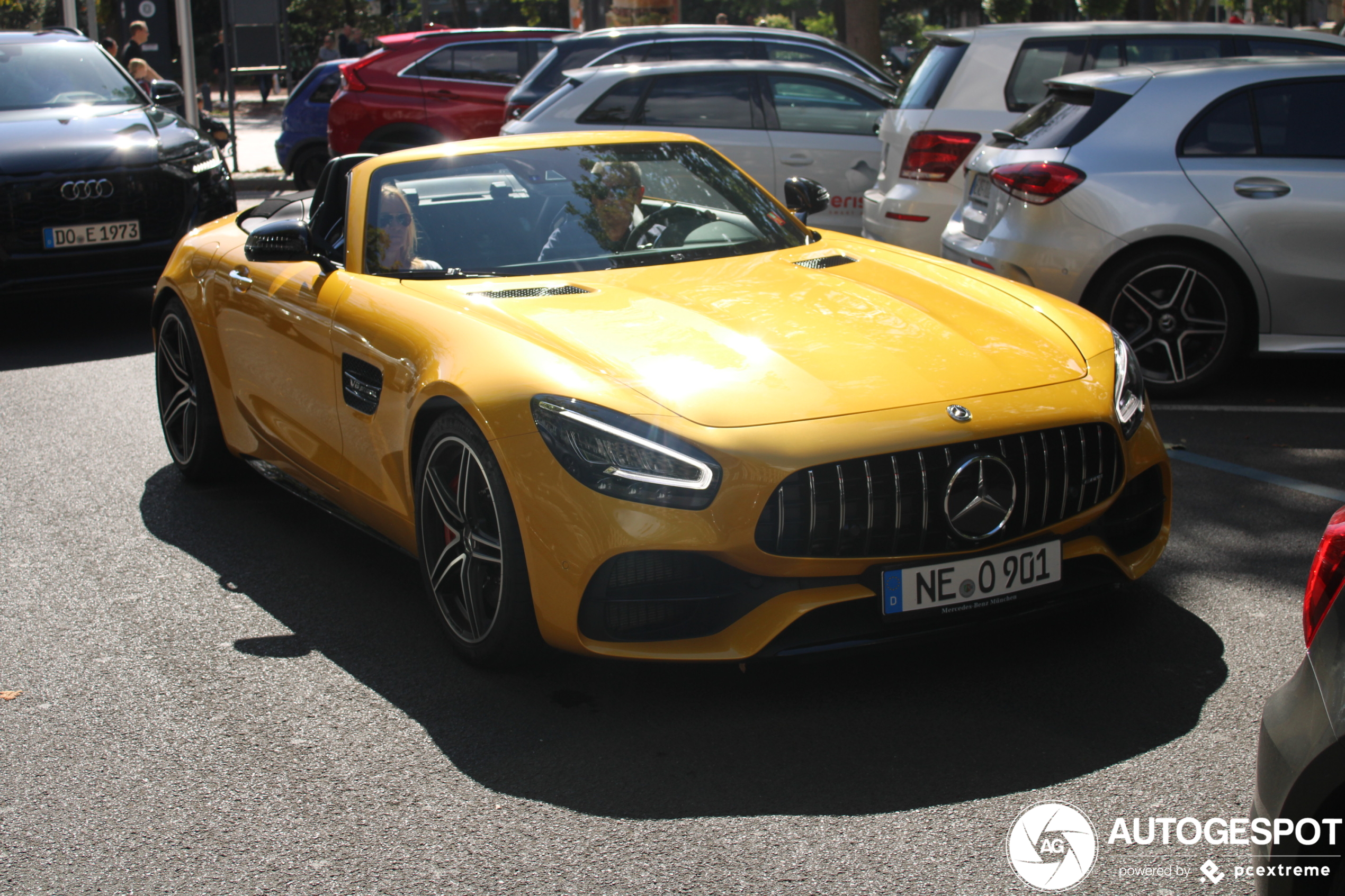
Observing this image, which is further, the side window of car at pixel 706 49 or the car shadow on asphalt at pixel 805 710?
the side window of car at pixel 706 49

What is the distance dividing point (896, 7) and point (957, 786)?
6465 centimetres

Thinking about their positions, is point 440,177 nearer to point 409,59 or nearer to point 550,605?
point 550,605

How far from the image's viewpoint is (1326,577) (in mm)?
2170

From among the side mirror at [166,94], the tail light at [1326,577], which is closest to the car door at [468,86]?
the side mirror at [166,94]

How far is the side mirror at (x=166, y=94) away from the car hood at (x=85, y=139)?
2.09 ft

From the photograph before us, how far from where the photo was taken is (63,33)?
11.1 meters

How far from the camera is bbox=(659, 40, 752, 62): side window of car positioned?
1265 cm

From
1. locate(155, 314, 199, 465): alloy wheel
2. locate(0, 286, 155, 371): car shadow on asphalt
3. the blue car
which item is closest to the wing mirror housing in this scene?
locate(155, 314, 199, 465): alloy wheel

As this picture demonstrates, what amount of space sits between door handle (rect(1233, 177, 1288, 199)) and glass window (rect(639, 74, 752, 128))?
4.56m

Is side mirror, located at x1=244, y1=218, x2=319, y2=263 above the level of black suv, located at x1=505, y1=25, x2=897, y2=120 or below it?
below

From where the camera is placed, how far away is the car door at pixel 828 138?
408 inches

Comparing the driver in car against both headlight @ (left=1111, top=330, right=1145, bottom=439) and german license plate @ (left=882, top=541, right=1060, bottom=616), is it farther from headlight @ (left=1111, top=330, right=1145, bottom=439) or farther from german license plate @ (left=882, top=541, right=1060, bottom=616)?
german license plate @ (left=882, top=541, right=1060, bottom=616)

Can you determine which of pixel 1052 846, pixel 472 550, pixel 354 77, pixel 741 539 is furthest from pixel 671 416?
pixel 354 77

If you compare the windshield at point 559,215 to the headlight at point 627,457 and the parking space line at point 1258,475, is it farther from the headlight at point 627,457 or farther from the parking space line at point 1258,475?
the parking space line at point 1258,475
